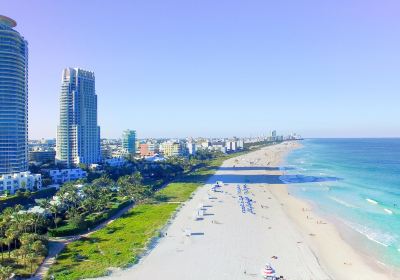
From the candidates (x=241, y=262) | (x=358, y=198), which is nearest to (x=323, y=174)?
(x=358, y=198)

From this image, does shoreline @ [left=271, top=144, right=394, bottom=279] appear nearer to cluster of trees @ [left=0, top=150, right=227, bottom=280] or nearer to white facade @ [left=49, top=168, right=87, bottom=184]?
cluster of trees @ [left=0, top=150, right=227, bottom=280]

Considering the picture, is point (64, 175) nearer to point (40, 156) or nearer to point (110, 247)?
point (40, 156)

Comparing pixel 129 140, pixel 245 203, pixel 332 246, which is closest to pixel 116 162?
pixel 245 203

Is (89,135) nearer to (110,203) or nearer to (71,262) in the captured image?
(110,203)

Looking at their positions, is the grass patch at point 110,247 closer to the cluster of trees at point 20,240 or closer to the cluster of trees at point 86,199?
the cluster of trees at point 20,240

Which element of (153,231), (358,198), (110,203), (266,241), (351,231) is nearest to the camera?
(266,241)

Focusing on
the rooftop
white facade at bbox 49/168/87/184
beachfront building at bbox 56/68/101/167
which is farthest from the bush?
beachfront building at bbox 56/68/101/167
